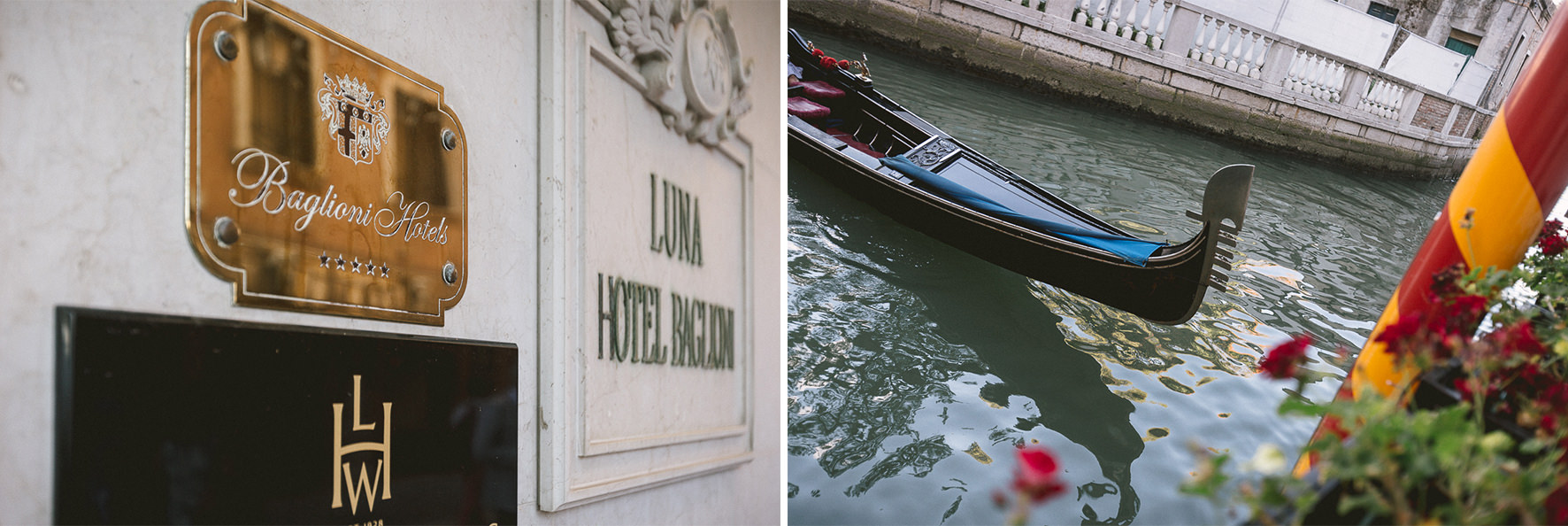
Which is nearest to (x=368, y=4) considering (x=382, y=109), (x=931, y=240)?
(x=382, y=109)

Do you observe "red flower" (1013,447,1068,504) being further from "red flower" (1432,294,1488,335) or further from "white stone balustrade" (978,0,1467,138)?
"white stone balustrade" (978,0,1467,138)

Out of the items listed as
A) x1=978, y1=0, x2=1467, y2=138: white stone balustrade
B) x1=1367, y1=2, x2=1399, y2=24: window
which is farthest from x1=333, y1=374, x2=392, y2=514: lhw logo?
x1=1367, y1=2, x2=1399, y2=24: window

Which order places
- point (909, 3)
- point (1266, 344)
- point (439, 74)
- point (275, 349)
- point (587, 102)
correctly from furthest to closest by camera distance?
point (909, 3), point (1266, 344), point (587, 102), point (439, 74), point (275, 349)

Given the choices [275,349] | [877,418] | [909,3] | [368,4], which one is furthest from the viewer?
[909,3]

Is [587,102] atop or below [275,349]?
atop

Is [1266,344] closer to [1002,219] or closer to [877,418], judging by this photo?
[1002,219]

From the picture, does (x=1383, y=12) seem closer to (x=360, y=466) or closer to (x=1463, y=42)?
(x=1463, y=42)

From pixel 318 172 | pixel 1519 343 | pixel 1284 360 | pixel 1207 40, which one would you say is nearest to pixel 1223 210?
pixel 1519 343

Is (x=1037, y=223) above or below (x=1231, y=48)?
below

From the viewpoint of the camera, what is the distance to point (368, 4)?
3.84ft

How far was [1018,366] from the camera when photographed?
3627 mm

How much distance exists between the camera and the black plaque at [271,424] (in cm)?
77

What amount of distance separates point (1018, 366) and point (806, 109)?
2.42m

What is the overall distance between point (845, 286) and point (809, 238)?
610mm
